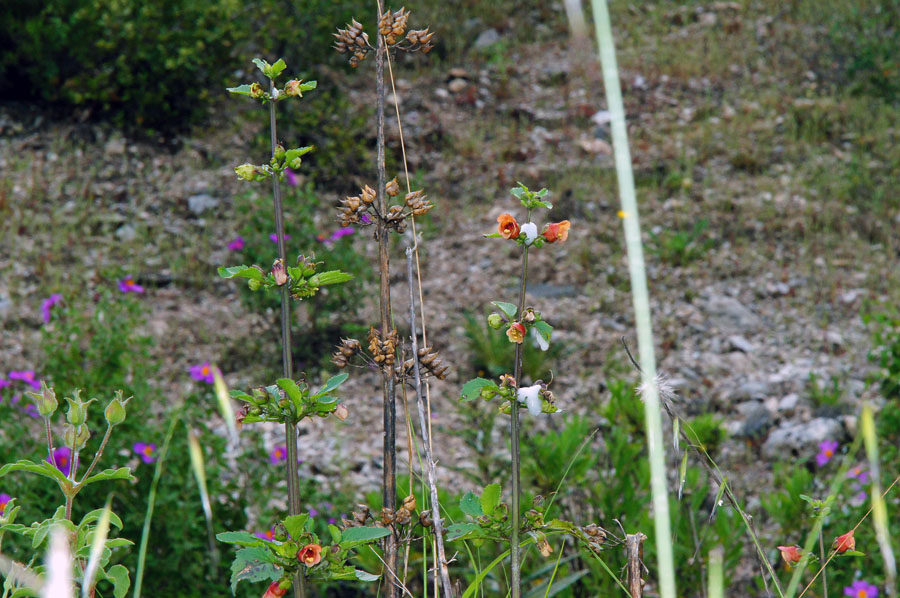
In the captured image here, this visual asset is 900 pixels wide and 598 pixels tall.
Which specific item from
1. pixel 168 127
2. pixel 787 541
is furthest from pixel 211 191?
pixel 787 541

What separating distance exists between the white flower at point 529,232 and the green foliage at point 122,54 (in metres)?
4.92

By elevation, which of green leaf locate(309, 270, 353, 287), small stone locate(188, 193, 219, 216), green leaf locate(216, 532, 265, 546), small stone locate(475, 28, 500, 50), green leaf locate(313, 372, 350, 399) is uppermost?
small stone locate(475, 28, 500, 50)

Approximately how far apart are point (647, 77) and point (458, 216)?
2265mm

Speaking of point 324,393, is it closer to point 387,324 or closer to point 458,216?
point 387,324

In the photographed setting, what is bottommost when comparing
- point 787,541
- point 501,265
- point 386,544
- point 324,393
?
point 787,541

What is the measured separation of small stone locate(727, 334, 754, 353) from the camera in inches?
162

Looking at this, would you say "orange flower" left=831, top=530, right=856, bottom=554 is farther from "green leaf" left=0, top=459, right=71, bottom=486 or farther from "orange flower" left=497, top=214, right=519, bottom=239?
"green leaf" left=0, top=459, right=71, bottom=486

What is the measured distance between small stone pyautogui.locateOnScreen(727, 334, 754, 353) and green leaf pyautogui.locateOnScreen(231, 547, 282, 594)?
357 centimetres

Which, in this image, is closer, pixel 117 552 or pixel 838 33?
pixel 117 552

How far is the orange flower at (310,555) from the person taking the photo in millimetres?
903

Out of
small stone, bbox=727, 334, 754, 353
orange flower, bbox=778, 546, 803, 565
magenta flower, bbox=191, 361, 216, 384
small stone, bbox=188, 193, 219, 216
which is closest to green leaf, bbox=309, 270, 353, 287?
orange flower, bbox=778, 546, 803, 565

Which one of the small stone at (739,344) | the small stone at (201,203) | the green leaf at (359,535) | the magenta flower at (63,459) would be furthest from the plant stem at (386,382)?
the small stone at (201,203)

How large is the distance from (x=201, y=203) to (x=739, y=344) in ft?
10.8

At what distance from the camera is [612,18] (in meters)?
7.36
